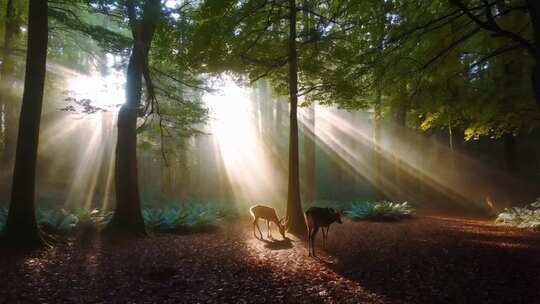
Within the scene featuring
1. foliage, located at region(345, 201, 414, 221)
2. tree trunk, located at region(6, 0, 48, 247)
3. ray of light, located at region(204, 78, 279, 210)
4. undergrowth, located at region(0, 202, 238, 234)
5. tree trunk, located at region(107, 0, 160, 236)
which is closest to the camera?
tree trunk, located at region(6, 0, 48, 247)

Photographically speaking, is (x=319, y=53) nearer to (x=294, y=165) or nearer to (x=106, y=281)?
(x=294, y=165)

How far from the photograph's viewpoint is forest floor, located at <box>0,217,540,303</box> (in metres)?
5.44

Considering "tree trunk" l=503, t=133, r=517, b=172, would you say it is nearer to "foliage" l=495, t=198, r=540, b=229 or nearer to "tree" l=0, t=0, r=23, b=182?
"foliage" l=495, t=198, r=540, b=229

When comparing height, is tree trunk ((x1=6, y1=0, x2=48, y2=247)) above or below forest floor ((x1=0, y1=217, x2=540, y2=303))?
above

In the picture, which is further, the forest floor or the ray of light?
the ray of light

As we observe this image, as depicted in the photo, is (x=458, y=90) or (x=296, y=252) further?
(x=458, y=90)

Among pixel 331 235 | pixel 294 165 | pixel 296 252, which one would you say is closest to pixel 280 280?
pixel 296 252

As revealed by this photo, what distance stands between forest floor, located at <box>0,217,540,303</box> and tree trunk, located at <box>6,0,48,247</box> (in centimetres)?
101

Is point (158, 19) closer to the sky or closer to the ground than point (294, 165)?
closer to the sky

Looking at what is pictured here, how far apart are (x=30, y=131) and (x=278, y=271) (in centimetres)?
689

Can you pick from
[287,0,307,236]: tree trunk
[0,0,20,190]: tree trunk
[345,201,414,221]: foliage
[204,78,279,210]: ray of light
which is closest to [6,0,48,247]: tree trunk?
[0,0,20,190]: tree trunk

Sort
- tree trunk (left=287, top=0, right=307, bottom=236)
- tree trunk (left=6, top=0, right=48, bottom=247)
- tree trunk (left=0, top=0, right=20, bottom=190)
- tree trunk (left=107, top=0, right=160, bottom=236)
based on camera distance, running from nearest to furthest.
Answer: tree trunk (left=6, top=0, right=48, bottom=247) → tree trunk (left=107, top=0, right=160, bottom=236) → tree trunk (left=287, top=0, right=307, bottom=236) → tree trunk (left=0, top=0, right=20, bottom=190)

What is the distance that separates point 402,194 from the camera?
23.3m

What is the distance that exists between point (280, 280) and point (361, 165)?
2546 centimetres
